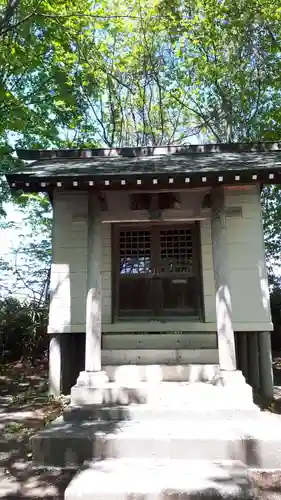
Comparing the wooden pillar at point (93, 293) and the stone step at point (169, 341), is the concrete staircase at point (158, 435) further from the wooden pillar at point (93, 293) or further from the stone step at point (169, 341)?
the stone step at point (169, 341)

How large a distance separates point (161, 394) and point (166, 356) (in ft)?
3.53

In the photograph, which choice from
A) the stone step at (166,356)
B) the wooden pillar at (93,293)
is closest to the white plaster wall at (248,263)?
the stone step at (166,356)

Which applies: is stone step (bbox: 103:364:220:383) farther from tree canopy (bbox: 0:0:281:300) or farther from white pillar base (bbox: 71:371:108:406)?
tree canopy (bbox: 0:0:281:300)

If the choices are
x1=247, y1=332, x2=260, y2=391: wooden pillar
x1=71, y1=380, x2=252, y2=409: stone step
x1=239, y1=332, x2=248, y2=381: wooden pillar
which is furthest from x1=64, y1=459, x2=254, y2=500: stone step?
x1=239, y1=332, x2=248, y2=381: wooden pillar

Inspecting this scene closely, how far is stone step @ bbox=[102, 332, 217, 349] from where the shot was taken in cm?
662

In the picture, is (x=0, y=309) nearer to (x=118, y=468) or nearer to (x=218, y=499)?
(x=118, y=468)

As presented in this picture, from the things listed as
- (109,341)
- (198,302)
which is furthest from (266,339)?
(109,341)

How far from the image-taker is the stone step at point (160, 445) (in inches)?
155

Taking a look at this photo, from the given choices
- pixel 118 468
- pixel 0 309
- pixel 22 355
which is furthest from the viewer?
pixel 0 309

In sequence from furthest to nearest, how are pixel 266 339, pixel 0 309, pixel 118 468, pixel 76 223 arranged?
pixel 0 309 → pixel 76 223 → pixel 266 339 → pixel 118 468

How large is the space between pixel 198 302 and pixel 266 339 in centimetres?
134

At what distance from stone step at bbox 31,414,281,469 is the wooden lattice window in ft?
10.1

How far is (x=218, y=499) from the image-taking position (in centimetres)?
303

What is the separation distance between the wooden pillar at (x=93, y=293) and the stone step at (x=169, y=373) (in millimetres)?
492
